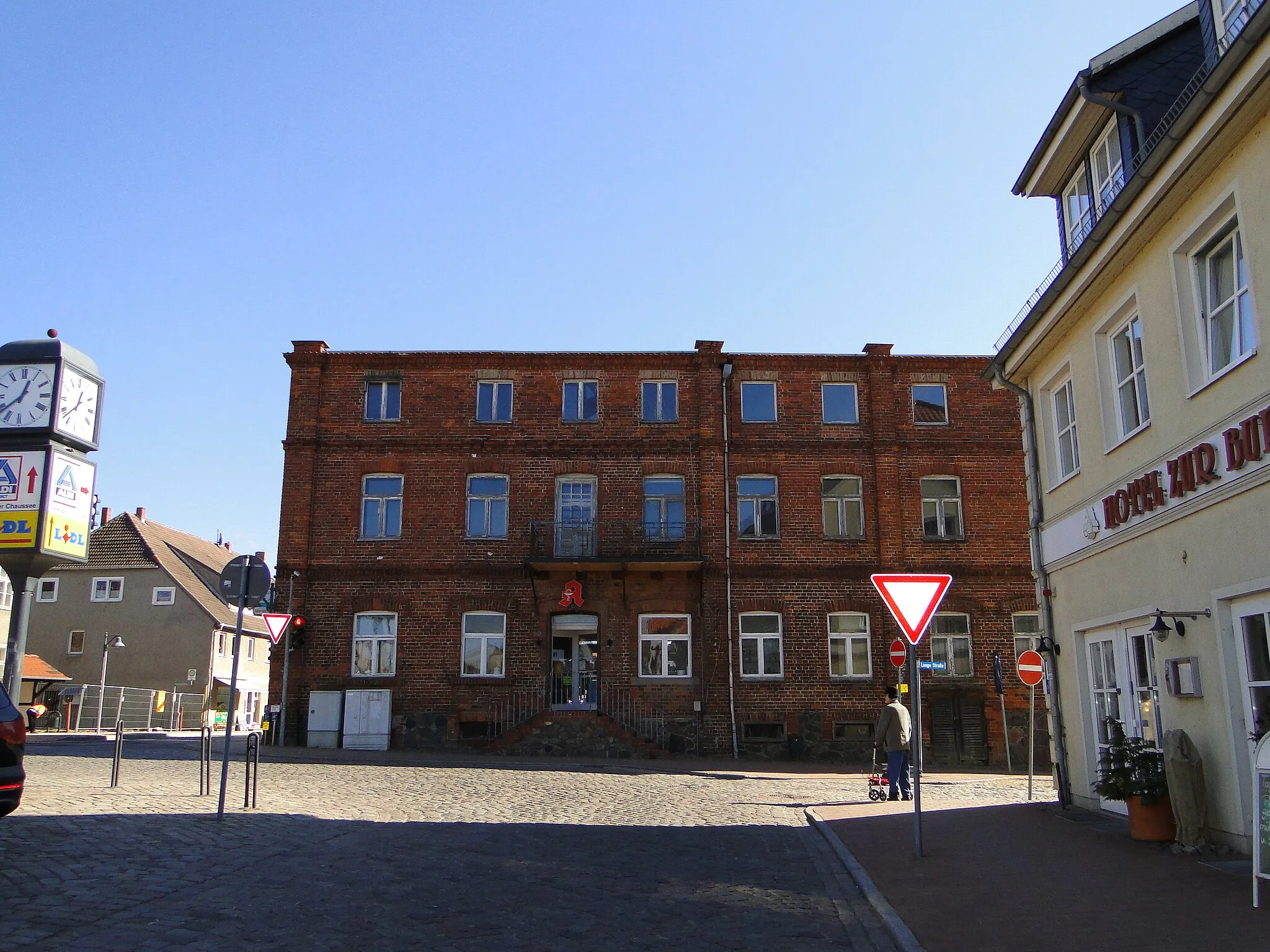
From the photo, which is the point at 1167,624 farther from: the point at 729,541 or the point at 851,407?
the point at 851,407

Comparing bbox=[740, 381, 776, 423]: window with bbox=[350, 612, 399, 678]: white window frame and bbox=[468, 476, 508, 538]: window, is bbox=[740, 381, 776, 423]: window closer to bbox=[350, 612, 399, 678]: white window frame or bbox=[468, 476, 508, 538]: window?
bbox=[468, 476, 508, 538]: window

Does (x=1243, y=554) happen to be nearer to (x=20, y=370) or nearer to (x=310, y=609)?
(x=20, y=370)

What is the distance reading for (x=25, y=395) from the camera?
14.3m

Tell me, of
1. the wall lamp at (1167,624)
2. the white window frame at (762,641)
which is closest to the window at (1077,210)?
the wall lamp at (1167,624)

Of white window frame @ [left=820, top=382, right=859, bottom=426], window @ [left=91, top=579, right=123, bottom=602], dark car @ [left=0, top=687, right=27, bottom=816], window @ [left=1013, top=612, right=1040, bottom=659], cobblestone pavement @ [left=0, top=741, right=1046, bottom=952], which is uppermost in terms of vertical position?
white window frame @ [left=820, top=382, right=859, bottom=426]

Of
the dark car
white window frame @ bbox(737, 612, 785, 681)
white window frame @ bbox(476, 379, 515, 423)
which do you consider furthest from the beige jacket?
white window frame @ bbox(476, 379, 515, 423)

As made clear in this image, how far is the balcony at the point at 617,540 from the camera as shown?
28.2 m

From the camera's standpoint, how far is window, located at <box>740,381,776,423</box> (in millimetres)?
29578

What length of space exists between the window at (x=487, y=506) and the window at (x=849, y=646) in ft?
29.6

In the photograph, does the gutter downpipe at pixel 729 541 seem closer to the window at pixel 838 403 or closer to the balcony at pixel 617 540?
the balcony at pixel 617 540

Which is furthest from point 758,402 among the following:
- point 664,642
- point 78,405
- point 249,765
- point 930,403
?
point 249,765

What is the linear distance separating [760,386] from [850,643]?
733cm

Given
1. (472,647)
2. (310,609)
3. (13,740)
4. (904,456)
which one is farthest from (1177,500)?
(310,609)

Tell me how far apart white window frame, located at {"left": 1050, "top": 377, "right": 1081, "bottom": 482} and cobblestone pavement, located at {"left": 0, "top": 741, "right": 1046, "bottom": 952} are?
607 centimetres
